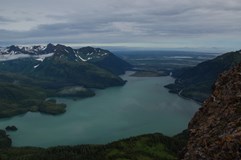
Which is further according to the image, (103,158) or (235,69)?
(103,158)

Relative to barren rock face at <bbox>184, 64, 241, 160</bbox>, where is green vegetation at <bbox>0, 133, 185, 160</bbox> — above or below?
below

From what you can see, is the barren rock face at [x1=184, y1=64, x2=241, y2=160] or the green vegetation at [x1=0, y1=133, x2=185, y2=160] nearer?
the barren rock face at [x1=184, y1=64, x2=241, y2=160]

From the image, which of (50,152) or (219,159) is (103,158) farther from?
(219,159)

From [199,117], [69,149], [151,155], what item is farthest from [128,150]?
[199,117]

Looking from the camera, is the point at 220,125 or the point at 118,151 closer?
the point at 220,125

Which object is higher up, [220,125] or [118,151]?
[220,125]
